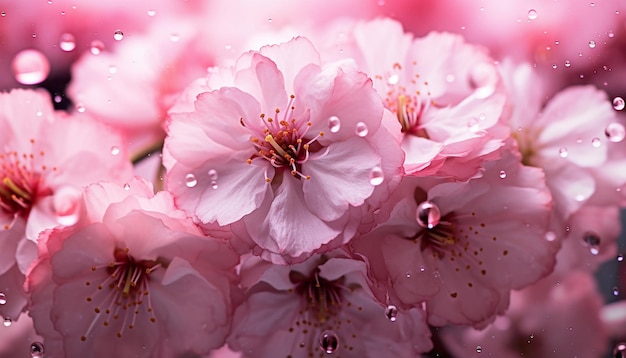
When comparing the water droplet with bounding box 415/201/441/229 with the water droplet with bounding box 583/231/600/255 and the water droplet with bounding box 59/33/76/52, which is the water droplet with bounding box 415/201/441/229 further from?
the water droplet with bounding box 59/33/76/52

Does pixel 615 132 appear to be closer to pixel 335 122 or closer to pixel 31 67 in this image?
pixel 335 122

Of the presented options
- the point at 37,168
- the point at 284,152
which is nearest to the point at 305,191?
the point at 284,152

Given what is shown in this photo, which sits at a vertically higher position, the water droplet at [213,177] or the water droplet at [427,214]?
the water droplet at [213,177]

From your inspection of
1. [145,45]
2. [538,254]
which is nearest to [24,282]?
[145,45]

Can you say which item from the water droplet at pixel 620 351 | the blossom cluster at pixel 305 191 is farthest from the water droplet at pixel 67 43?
the water droplet at pixel 620 351

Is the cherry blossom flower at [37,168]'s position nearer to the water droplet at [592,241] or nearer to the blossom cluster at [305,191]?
the blossom cluster at [305,191]

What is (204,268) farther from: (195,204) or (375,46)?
(375,46)

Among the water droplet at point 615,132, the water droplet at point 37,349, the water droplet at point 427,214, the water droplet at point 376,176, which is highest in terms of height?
the water droplet at point 376,176
